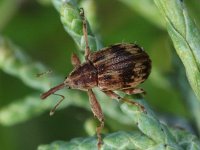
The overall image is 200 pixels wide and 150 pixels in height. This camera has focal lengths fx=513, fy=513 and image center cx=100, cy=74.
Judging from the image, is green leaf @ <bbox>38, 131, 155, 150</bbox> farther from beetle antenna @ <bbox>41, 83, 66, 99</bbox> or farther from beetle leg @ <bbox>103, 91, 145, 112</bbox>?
beetle antenna @ <bbox>41, 83, 66, 99</bbox>

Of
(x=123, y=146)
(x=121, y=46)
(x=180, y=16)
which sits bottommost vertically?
(x=123, y=146)

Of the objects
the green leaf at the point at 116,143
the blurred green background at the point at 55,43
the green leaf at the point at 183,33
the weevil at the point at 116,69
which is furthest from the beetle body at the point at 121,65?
the blurred green background at the point at 55,43

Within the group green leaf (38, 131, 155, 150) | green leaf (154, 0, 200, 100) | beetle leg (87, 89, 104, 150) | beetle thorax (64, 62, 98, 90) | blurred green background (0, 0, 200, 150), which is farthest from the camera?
blurred green background (0, 0, 200, 150)

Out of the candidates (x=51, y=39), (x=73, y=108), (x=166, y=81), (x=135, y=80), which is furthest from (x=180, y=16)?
(x=51, y=39)

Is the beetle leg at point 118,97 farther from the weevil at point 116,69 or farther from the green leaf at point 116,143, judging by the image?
the green leaf at point 116,143

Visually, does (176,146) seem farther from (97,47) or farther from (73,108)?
(73,108)

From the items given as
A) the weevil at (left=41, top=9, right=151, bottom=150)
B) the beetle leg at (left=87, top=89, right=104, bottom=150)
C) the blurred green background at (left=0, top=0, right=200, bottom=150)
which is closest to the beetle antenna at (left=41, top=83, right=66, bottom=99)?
the weevil at (left=41, top=9, right=151, bottom=150)

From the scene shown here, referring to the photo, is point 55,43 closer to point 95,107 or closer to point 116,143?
point 95,107

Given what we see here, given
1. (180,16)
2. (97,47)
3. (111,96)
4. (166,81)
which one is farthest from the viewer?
(166,81)
